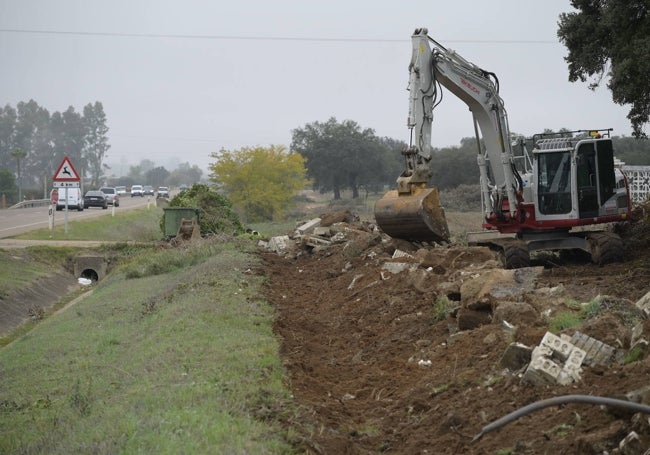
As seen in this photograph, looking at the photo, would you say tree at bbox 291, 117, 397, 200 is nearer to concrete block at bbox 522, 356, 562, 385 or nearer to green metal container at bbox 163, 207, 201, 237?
green metal container at bbox 163, 207, 201, 237

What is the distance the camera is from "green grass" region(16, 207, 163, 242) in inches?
1563

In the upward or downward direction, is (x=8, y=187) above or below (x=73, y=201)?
above

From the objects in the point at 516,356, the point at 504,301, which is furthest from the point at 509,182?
the point at 516,356

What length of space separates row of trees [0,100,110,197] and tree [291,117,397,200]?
204ft

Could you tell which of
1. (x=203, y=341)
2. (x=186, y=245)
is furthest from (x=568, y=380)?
(x=186, y=245)

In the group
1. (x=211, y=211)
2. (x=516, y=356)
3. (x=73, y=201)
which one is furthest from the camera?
(x=73, y=201)

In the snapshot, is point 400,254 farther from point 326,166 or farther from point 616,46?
point 326,166

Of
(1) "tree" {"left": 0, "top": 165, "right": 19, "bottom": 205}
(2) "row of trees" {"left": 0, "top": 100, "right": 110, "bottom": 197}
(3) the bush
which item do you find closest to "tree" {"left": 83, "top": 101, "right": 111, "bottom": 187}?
(2) "row of trees" {"left": 0, "top": 100, "right": 110, "bottom": 197}

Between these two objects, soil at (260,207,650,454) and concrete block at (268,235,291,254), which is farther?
concrete block at (268,235,291,254)

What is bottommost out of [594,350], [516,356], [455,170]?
[516,356]

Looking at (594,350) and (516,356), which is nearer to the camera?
(594,350)

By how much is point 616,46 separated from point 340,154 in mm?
69704

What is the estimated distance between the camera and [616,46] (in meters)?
22.5

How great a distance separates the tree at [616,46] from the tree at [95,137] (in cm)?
15472
